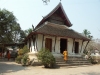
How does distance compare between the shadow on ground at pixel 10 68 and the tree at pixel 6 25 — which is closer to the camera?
the shadow on ground at pixel 10 68

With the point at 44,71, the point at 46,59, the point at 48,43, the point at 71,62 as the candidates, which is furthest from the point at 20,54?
the point at 44,71

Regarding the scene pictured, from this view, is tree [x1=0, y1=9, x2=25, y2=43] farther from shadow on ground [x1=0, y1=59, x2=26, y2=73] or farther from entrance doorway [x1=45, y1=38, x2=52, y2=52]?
shadow on ground [x1=0, y1=59, x2=26, y2=73]

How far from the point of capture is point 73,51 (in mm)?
18672

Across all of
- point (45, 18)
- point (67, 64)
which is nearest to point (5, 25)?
point (45, 18)

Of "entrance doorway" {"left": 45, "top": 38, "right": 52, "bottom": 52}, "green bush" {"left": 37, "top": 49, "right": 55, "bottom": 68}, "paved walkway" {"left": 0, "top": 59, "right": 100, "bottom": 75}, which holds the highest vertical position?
"entrance doorway" {"left": 45, "top": 38, "right": 52, "bottom": 52}

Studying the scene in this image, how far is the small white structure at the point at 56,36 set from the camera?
16203 millimetres

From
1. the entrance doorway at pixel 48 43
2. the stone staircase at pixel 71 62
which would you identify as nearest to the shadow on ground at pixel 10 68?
the stone staircase at pixel 71 62

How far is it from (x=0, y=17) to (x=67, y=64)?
1731 cm

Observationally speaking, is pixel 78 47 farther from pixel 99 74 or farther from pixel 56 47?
pixel 99 74

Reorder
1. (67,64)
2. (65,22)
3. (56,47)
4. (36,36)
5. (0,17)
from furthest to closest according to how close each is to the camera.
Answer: (0,17) → (65,22) → (56,47) → (36,36) → (67,64)

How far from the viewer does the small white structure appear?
16.2m

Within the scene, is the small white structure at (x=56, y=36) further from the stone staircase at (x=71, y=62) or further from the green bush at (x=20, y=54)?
the stone staircase at (x=71, y=62)

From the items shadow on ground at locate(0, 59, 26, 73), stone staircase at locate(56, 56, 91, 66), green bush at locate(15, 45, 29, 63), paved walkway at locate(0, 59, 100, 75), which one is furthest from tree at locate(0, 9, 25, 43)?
paved walkway at locate(0, 59, 100, 75)

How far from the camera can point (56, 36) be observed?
54.7ft
